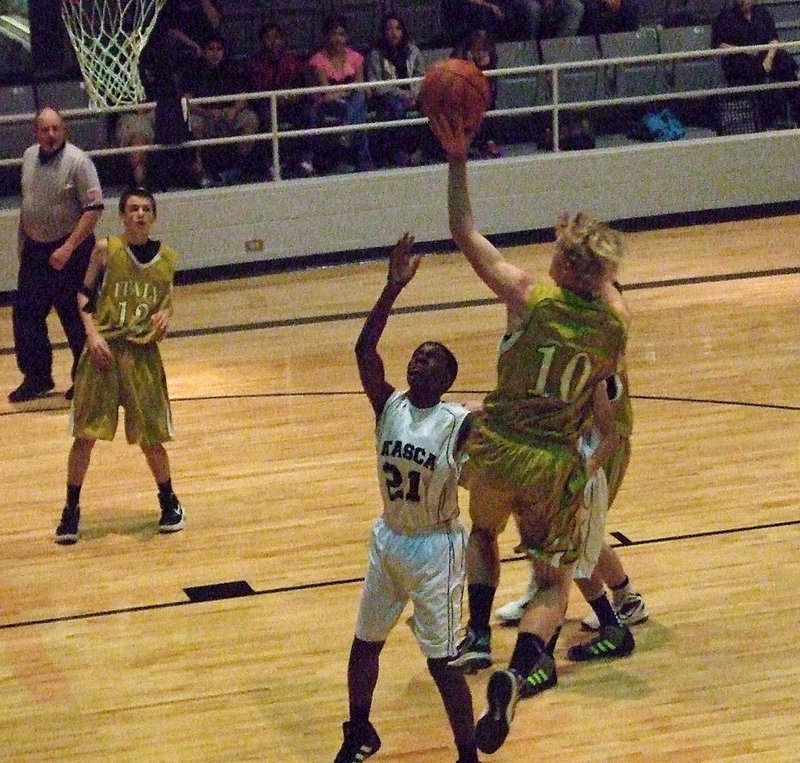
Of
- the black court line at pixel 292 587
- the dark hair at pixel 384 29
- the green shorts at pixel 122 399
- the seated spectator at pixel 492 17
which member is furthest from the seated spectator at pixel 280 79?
the black court line at pixel 292 587

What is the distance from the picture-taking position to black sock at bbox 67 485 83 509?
7.00 m

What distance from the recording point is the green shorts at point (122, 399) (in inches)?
272

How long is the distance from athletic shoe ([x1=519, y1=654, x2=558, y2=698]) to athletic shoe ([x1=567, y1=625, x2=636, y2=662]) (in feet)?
1.15

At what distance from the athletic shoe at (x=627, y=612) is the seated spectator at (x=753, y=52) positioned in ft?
30.5

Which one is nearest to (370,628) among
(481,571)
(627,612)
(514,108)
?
(481,571)

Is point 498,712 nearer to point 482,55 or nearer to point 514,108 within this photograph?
point 482,55

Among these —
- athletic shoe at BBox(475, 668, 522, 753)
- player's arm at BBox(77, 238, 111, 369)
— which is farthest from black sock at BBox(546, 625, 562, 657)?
player's arm at BBox(77, 238, 111, 369)

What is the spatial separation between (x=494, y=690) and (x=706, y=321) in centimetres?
643

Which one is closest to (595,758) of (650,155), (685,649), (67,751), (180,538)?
(685,649)

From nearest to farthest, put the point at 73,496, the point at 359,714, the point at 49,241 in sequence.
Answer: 1. the point at 359,714
2. the point at 73,496
3. the point at 49,241

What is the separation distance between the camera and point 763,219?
46.7ft

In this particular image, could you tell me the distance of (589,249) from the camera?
4.68 m

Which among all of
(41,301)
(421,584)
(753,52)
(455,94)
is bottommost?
(41,301)

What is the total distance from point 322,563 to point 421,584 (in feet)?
6.99
